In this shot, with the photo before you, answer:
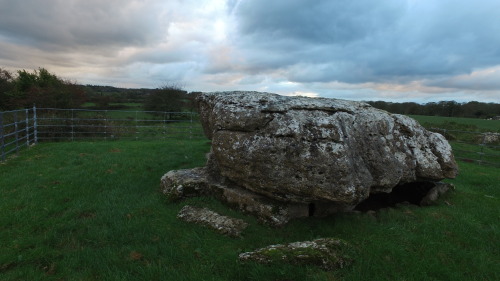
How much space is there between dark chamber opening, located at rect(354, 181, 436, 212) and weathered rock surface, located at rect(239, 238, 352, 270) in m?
2.71

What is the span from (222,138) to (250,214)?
1.54m

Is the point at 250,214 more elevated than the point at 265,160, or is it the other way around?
the point at 265,160

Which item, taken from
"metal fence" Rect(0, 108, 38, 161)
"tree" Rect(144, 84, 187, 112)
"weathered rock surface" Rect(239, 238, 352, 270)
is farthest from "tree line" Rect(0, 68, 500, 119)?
"weathered rock surface" Rect(239, 238, 352, 270)

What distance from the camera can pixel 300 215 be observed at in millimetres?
5719

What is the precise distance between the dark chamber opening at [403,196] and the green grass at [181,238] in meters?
0.50

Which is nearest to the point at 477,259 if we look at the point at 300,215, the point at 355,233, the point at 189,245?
the point at 355,233

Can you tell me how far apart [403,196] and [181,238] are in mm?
5464

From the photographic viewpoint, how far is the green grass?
13.3 ft

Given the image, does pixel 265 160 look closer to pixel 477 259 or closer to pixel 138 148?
pixel 477 259

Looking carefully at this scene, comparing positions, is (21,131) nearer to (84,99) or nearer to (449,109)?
→ (84,99)

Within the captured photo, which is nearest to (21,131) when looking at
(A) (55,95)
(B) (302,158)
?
(A) (55,95)

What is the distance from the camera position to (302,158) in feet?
16.8

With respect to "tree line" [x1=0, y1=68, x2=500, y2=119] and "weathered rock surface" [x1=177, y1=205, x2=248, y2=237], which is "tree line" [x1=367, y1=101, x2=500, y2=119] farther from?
"weathered rock surface" [x1=177, y1=205, x2=248, y2=237]

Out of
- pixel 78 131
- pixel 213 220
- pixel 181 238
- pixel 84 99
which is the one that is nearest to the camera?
pixel 181 238
